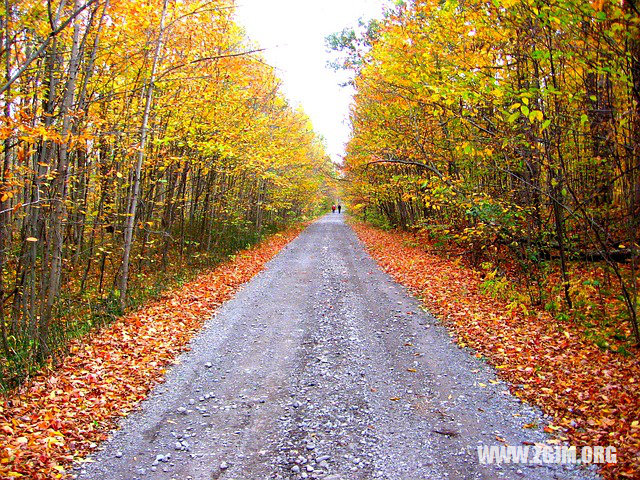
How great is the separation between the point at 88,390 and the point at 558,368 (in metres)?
6.30

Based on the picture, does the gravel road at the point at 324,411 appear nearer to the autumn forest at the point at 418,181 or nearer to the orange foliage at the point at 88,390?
the orange foliage at the point at 88,390

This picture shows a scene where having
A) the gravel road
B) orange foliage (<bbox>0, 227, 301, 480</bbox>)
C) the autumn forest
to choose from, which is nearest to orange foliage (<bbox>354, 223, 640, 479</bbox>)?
the autumn forest

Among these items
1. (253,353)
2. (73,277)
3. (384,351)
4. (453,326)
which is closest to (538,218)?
(453,326)

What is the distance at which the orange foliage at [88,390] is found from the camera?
3.98 metres

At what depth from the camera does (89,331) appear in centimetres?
763

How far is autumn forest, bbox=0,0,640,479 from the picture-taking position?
4.73 m

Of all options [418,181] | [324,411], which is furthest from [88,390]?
[418,181]

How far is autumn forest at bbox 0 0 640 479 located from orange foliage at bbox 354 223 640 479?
0.03 meters

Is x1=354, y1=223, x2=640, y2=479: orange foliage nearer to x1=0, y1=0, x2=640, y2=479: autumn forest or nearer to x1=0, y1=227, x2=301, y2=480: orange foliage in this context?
x1=0, y1=0, x2=640, y2=479: autumn forest

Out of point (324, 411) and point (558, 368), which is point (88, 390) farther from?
point (558, 368)

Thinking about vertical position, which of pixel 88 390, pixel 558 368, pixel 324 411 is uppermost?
pixel 558 368

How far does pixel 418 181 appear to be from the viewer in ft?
32.4

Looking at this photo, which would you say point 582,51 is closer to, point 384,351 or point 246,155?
point 384,351

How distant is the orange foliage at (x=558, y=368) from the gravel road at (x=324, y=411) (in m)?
0.28
